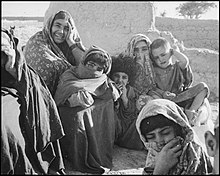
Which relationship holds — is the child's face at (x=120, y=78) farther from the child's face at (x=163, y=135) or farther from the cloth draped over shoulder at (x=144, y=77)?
the child's face at (x=163, y=135)

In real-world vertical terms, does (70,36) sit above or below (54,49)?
above

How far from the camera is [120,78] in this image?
13.6ft

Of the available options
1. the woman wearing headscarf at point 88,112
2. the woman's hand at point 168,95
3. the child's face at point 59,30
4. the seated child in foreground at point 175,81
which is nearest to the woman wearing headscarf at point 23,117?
the woman wearing headscarf at point 88,112

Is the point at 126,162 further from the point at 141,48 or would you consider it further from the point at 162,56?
the point at 141,48

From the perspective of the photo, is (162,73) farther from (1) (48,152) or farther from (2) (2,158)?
(2) (2,158)

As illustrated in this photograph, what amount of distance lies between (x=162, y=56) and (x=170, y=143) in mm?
1941

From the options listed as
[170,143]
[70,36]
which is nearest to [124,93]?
[70,36]

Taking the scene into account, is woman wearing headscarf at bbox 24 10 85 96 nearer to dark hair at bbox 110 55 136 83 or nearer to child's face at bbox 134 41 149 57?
dark hair at bbox 110 55 136 83

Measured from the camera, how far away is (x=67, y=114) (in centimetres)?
351

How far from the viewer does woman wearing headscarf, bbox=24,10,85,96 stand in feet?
12.4

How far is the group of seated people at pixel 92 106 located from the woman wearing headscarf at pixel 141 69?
0.4 inches

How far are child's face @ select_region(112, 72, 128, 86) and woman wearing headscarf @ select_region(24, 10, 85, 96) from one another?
435 millimetres

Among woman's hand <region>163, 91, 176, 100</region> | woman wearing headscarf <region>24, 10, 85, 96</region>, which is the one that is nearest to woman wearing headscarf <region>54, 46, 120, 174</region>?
woman wearing headscarf <region>24, 10, 85, 96</region>

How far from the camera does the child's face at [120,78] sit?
4.14m
